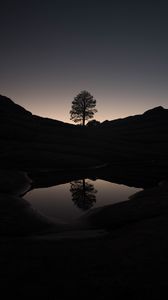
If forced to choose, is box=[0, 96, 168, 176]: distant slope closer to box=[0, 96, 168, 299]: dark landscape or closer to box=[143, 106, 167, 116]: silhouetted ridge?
box=[0, 96, 168, 299]: dark landscape

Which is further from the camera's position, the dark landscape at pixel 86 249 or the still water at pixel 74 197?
the still water at pixel 74 197

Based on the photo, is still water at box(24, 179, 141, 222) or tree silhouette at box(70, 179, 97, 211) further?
tree silhouette at box(70, 179, 97, 211)

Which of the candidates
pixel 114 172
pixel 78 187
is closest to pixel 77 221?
pixel 78 187

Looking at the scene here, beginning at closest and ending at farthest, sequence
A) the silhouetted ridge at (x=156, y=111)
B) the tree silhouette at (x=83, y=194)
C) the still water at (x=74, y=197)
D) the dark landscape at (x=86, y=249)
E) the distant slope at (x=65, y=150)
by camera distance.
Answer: the dark landscape at (x=86, y=249) < the still water at (x=74, y=197) < the tree silhouette at (x=83, y=194) < the distant slope at (x=65, y=150) < the silhouetted ridge at (x=156, y=111)

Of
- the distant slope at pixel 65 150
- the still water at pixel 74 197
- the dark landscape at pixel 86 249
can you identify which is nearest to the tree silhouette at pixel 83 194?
the still water at pixel 74 197

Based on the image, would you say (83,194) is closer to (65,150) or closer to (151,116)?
(65,150)

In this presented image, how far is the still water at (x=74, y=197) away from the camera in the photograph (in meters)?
23.7

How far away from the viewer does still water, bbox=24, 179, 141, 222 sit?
2369cm

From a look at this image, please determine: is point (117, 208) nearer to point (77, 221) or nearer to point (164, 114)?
point (77, 221)

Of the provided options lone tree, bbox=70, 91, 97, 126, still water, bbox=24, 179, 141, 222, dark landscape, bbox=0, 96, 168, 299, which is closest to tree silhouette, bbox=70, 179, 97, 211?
still water, bbox=24, 179, 141, 222

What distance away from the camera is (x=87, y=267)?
11266mm

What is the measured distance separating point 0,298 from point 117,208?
13970 millimetres

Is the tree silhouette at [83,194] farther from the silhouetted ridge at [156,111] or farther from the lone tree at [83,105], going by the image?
the silhouetted ridge at [156,111]

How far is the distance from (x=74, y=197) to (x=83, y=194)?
1.72 m
